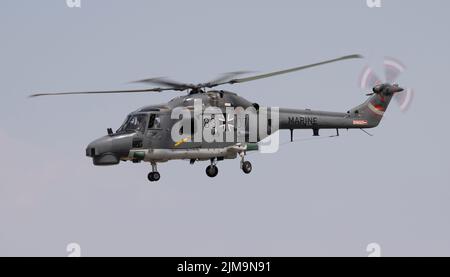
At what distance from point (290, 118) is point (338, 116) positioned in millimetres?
2995

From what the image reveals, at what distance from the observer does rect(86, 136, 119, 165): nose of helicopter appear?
33531mm

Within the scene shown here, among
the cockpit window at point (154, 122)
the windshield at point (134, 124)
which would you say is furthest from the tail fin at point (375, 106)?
the windshield at point (134, 124)

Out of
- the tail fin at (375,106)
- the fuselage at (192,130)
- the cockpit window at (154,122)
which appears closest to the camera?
the fuselage at (192,130)

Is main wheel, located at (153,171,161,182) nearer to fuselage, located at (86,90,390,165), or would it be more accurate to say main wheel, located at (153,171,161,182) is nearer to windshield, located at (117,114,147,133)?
fuselage, located at (86,90,390,165)

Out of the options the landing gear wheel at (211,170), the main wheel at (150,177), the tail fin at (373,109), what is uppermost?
the tail fin at (373,109)

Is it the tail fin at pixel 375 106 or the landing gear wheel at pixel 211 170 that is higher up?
the tail fin at pixel 375 106

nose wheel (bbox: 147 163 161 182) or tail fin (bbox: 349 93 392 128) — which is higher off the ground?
tail fin (bbox: 349 93 392 128)

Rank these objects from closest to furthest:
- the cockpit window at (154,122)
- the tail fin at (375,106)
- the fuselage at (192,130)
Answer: the fuselage at (192,130) < the cockpit window at (154,122) < the tail fin at (375,106)

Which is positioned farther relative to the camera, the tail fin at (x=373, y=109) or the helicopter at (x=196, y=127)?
the tail fin at (x=373, y=109)

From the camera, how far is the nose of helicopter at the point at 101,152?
110 feet

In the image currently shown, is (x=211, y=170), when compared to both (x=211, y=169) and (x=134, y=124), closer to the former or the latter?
(x=211, y=169)

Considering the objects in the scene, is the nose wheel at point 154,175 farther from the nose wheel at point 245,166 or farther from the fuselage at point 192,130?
the nose wheel at point 245,166

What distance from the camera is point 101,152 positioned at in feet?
110

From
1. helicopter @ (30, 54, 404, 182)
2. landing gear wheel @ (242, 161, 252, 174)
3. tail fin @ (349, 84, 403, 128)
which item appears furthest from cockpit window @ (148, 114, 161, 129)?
tail fin @ (349, 84, 403, 128)
